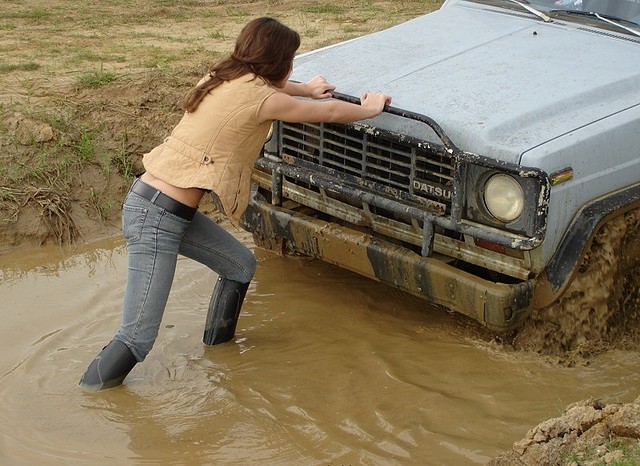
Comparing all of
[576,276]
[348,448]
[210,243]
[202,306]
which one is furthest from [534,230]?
[202,306]

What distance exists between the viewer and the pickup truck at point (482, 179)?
4188mm

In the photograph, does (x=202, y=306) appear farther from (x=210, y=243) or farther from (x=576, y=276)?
(x=576, y=276)

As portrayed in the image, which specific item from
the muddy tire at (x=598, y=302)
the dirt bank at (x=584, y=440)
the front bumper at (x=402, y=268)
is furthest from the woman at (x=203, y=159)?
the dirt bank at (x=584, y=440)

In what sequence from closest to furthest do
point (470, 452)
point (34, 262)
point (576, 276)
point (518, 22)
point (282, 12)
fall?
Result: 1. point (470, 452)
2. point (576, 276)
3. point (518, 22)
4. point (34, 262)
5. point (282, 12)

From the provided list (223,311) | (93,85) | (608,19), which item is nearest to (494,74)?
(608,19)

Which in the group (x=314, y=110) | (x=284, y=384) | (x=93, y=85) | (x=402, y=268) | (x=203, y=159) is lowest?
(x=284, y=384)

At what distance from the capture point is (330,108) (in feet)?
13.7

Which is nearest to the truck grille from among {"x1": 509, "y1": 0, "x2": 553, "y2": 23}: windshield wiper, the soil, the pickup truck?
the pickup truck

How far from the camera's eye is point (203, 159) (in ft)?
13.5

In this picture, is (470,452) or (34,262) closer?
(470,452)

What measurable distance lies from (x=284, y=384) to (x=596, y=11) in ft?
8.66

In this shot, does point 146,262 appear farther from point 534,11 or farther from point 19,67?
point 19,67

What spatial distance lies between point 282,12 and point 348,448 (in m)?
7.87

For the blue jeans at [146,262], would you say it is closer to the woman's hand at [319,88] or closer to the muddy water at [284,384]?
the muddy water at [284,384]
